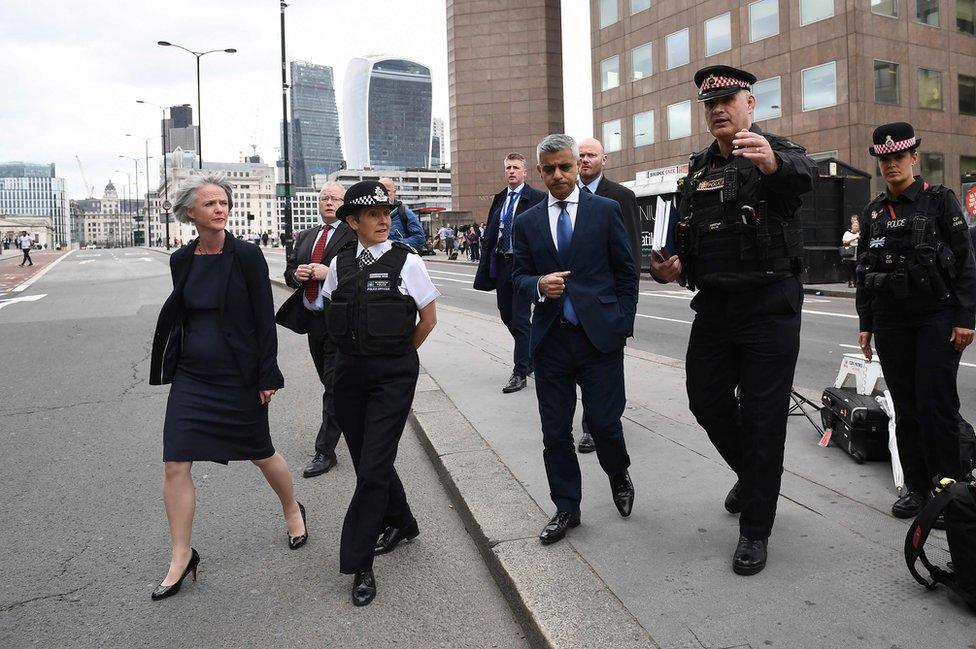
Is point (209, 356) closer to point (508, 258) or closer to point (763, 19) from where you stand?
point (508, 258)

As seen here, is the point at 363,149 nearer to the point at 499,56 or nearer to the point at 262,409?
the point at 499,56

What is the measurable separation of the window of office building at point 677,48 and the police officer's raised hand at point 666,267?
3998 cm

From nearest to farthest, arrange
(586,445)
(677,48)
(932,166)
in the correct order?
(586,445) → (932,166) → (677,48)

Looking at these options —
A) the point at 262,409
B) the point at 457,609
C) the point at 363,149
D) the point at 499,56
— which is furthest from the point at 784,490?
the point at 363,149

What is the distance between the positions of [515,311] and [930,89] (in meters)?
35.5

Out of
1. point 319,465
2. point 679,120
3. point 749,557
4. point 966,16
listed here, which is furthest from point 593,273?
point 966,16

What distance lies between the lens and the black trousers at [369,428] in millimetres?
3420

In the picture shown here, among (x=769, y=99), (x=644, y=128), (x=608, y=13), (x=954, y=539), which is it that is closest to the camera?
(x=954, y=539)

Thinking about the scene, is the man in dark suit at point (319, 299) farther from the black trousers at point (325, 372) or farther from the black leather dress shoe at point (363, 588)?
the black leather dress shoe at point (363, 588)

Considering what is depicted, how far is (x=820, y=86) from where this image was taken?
3419 cm

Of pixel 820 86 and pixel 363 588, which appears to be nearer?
pixel 363 588

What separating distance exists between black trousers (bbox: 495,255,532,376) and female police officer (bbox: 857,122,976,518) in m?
3.02

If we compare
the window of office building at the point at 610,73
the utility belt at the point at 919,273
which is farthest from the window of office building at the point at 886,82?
the utility belt at the point at 919,273

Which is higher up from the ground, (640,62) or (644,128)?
(640,62)
